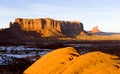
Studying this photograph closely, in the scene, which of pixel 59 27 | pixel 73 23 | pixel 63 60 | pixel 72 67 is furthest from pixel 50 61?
pixel 73 23

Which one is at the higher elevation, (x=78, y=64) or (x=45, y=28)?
(x=78, y=64)

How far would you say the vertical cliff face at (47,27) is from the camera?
155500 mm

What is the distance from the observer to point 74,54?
12.8 metres

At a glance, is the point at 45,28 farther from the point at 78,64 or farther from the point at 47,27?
the point at 78,64

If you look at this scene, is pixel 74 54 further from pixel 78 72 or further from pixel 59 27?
pixel 59 27

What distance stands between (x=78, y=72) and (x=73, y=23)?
175 metres

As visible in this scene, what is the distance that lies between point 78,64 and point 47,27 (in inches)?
6015

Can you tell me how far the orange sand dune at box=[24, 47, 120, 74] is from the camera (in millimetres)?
10039

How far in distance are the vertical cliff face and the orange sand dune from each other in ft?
443

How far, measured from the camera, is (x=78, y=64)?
34.8ft

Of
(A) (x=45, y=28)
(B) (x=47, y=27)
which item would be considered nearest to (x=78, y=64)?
(A) (x=45, y=28)

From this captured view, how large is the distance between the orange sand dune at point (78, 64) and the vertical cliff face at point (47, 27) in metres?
135

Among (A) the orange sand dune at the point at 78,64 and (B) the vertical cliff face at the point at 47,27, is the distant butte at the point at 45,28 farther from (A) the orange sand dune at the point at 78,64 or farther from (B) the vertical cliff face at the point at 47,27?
(A) the orange sand dune at the point at 78,64

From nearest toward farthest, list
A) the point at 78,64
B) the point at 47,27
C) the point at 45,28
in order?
the point at 78,64 < the point at 45,28 < the point at 47,27
